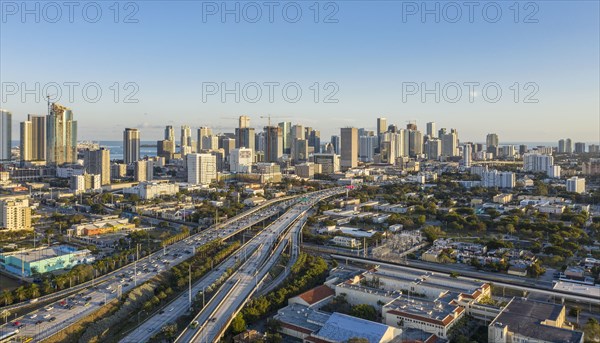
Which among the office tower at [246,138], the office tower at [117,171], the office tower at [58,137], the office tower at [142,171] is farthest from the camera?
the office tower at [246,138]

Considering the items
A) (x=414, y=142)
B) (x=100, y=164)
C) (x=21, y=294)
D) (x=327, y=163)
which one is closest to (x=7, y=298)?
(x=21, y=294)

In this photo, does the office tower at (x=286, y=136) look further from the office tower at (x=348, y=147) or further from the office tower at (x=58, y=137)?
the office tower at (x=58, y=137)

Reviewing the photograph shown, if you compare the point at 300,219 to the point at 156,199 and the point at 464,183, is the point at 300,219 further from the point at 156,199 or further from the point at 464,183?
the point at 464,183

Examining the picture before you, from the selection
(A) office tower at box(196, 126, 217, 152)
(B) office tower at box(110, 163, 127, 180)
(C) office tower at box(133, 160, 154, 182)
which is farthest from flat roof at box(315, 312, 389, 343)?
(A) office tower at box(196, 126, 217, 152)

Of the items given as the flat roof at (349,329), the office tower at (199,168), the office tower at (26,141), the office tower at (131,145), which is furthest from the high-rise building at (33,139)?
the flat roof at (349,329)

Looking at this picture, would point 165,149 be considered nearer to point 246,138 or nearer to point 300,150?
point 246,138

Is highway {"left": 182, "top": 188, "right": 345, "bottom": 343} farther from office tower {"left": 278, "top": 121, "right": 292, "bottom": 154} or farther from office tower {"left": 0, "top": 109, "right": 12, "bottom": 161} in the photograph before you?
office tower {"left": 278, "top": 121, "right": 292, "bottom": 154}
